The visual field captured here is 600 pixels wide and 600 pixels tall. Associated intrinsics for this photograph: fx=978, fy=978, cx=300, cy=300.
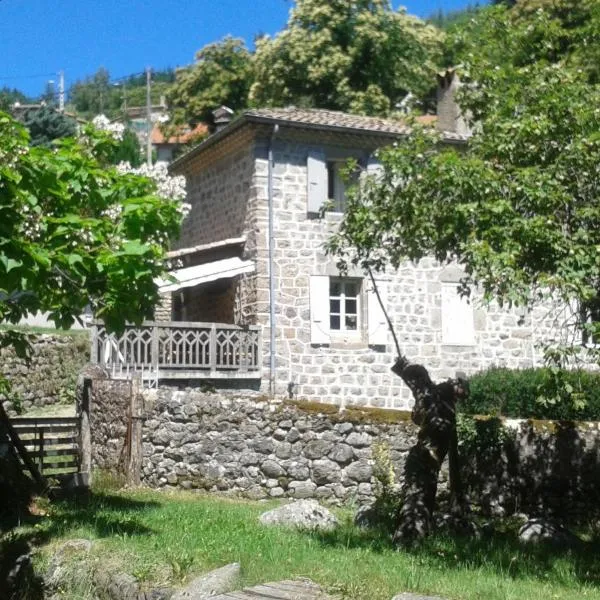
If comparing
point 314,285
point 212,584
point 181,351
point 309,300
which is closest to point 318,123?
point 314,285

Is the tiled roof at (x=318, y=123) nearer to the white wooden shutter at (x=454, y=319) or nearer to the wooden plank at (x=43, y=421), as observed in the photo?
the white wooden shutter at (x=454, y=319)

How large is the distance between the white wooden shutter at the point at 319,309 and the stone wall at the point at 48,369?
6422 mm

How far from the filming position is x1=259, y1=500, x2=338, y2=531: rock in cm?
1101

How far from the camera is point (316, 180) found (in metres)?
22.3

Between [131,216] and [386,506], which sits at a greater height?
[131,216]

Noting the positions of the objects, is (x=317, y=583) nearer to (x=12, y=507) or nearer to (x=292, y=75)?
(x=12, y=507)

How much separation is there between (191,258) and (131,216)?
13775 millimetres

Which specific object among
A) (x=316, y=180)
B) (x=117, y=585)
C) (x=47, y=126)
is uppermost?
(x=47, y=126)

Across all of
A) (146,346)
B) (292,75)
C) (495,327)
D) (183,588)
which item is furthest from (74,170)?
(292,75)

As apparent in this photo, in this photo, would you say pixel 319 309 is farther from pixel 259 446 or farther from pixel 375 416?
pixel 375 416

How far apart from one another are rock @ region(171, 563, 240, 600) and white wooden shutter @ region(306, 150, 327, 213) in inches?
574

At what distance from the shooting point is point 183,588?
8.32 meters

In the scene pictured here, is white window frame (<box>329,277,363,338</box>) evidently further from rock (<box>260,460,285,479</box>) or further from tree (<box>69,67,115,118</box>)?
tree (<box>69,67,115,118</box>)

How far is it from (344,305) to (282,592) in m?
15.2
